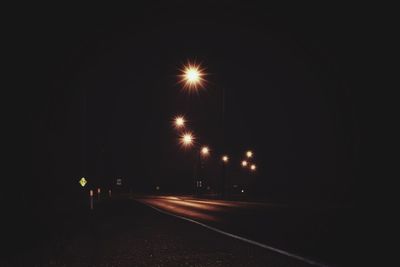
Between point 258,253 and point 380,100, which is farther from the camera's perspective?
point 380,100

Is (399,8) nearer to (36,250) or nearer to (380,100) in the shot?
(380,100)

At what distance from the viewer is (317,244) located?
7.57 metres

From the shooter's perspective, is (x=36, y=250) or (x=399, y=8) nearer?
(x=36, y=250)

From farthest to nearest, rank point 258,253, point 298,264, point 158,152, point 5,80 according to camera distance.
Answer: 1. point 158,152
2. point 5,80
3. point 258,253
4. point 298,264

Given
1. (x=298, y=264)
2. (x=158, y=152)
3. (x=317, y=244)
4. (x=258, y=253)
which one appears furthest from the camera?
(x=158, y=152)

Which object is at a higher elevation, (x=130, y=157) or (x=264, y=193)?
(x=130, y=157)

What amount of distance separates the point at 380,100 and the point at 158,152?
104481 mm

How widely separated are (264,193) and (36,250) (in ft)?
138

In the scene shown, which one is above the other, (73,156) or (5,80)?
(5,80)

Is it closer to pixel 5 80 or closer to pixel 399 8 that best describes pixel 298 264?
pixel 399 8

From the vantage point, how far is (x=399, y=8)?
19828mm

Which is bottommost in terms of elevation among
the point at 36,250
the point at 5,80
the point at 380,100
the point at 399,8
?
the point at 36,250

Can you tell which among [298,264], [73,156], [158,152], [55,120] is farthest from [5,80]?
[158,152]

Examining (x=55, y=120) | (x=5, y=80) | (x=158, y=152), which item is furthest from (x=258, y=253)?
(x=158, y=152)
